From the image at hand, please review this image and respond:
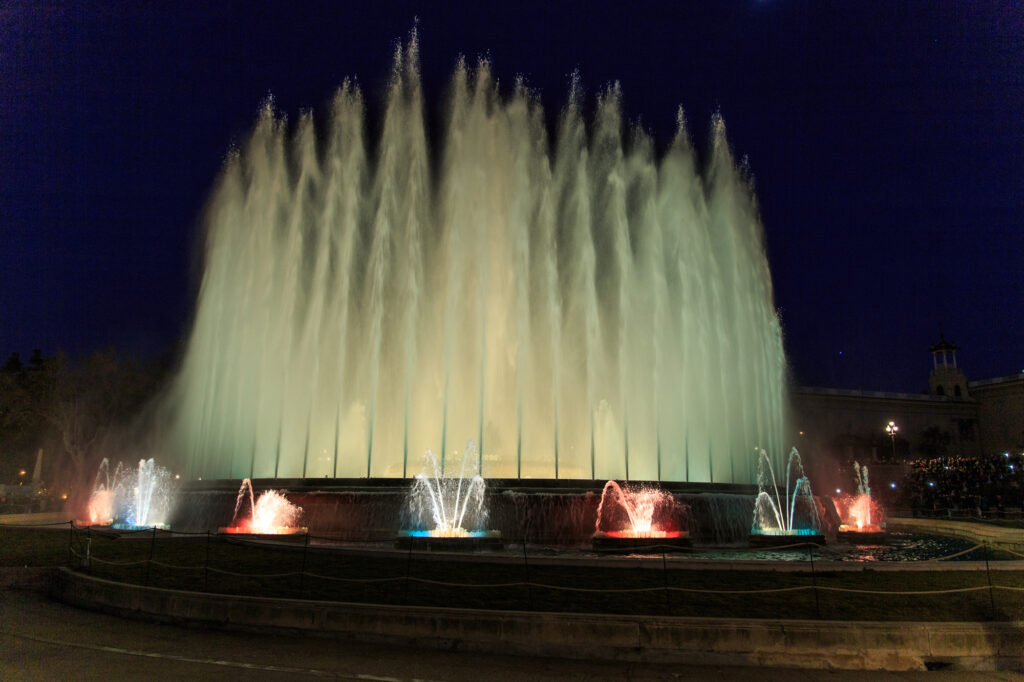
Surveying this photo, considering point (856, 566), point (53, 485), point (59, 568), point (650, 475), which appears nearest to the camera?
point (856, 566)

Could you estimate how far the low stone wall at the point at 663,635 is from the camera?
8758 millimetres

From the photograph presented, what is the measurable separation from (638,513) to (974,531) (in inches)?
526

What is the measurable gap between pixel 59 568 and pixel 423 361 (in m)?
17.4

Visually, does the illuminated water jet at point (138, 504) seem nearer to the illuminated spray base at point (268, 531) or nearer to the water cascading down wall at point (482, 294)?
the water cascading down wall at point (482, 294)

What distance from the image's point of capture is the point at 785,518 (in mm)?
24125

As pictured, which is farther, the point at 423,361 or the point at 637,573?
the point at 423,361

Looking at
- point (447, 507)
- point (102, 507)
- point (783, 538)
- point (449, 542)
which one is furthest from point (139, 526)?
point (783, 538)

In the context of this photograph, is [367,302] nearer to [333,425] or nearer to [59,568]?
[333,425]

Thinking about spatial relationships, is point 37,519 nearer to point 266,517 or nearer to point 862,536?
point 266,517

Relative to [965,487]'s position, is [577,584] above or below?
below

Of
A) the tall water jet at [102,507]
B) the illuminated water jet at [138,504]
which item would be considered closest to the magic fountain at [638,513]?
the illuminated water jet at [138,504]

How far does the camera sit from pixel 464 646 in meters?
9.55

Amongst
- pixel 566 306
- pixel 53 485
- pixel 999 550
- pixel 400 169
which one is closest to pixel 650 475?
pixel 566 306

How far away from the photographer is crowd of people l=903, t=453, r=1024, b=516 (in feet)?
137
